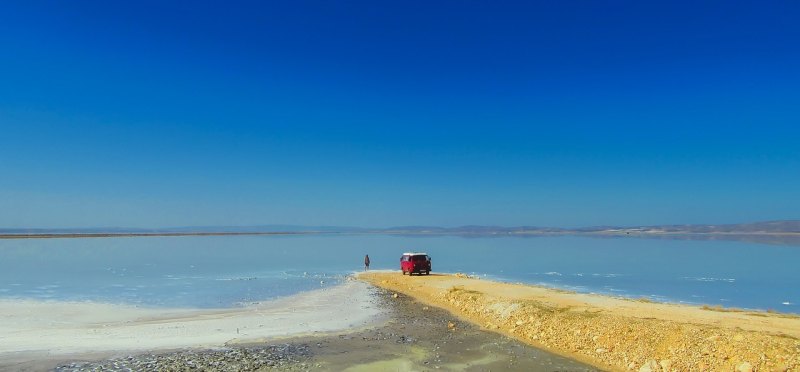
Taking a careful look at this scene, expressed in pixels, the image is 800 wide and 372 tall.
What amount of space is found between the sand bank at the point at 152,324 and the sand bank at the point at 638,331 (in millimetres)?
6211

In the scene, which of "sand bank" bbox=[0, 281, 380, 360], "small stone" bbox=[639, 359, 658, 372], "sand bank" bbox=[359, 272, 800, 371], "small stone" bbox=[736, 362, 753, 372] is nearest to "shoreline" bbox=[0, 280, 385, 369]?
"sand bank" bbox=[0, 281, 380, 360]

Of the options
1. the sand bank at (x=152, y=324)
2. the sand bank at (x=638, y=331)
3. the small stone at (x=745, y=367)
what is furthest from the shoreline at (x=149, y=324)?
the small stone at (x=745, y=367)

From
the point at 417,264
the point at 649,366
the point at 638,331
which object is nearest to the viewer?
the point at 649,366

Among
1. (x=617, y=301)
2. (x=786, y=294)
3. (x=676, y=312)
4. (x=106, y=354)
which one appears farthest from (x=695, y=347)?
(x=786, y=294)

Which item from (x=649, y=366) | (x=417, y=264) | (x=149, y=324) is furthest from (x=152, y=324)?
(x=417, y=264)

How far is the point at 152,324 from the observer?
20.9 meters

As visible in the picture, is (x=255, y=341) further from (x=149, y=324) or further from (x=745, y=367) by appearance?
(x=745, y=367)

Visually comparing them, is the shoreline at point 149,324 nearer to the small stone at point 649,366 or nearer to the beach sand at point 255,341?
the beach sand at point 255,341

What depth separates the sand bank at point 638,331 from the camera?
13852 millimetres

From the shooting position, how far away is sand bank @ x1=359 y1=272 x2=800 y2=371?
1385 cm

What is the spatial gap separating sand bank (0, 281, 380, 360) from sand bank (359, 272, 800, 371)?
6.21 meters

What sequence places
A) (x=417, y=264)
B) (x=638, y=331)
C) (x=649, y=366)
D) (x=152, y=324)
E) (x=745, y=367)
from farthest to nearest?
1. (x=417, y=264)
2. (x=152, y=324)
3. (x=638, y=331)
4. (x=649, y=366)
5. (x=745, y=367)

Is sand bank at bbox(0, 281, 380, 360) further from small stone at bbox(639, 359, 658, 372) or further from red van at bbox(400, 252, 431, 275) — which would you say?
red van at bbox(400, 252, 431, 275)

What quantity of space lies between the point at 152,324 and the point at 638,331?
18006mm
